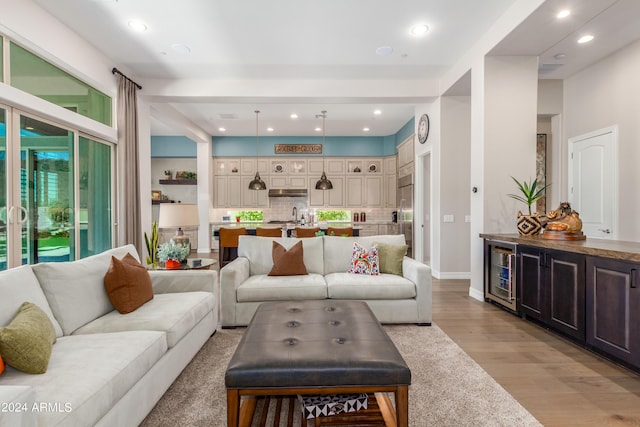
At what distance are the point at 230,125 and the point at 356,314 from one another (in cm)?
667

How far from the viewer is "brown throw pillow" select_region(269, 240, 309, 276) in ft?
11.4

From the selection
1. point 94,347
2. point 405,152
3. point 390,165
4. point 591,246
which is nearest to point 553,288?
point 591,246

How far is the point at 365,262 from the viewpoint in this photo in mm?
3492

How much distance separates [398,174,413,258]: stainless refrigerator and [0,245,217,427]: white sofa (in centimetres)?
507

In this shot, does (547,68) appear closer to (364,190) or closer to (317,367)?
(364,190)

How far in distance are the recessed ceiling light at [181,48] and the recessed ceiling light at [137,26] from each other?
403 mm

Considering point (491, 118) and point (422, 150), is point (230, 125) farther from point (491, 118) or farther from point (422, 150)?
point (491, 118)

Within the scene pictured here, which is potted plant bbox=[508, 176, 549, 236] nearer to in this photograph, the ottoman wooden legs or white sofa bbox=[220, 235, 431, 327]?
white sofa bbox=[220, 235, 431, 327]

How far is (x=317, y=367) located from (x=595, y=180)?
207 inches

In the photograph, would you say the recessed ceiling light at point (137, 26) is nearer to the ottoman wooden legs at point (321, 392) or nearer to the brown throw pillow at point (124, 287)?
the brown throw pillow at point (124, 287)

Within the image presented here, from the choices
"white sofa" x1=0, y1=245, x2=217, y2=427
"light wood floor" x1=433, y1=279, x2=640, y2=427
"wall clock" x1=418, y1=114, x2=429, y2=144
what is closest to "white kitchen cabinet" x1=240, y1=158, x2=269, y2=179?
"wall clock" x1=418, y1=114, x2=429, y2=144

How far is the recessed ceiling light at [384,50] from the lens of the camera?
404cm

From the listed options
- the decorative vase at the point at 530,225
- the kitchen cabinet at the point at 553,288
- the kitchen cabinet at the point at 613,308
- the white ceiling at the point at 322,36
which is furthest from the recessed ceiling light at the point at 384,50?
the kitchen cabinet at the point at 613,308

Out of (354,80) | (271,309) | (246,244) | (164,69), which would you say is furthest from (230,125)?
(271,309)
